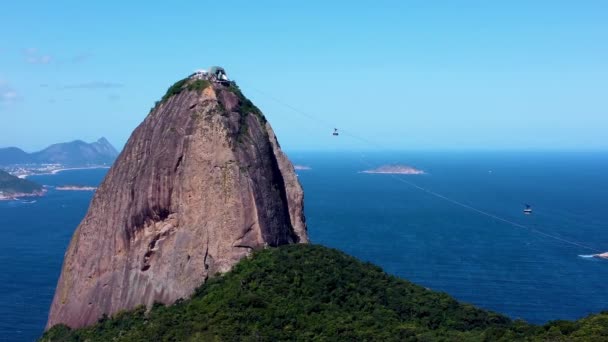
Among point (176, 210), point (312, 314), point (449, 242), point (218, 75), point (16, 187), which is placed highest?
point (218, 75)

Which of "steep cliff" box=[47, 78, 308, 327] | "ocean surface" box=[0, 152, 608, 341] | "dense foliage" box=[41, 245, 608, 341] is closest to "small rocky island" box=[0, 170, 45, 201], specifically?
"ocean surface" box=[0, 152, 608, 341]

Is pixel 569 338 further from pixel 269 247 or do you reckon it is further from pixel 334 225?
pixel 334 225

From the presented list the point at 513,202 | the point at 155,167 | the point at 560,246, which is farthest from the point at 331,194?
the point at 155,167

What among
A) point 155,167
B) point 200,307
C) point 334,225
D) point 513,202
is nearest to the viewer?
point 200,307

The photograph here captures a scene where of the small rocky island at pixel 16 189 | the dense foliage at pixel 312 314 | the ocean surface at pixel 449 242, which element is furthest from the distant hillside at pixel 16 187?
the dense foliage at pixel 312 314

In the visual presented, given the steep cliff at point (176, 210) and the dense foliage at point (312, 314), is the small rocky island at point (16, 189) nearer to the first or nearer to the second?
the steep cliff at point (176, 210)

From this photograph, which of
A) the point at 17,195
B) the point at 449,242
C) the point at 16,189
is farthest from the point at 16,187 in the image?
the point at 449,242

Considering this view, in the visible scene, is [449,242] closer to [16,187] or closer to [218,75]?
[218,75]

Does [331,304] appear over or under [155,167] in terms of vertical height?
under
